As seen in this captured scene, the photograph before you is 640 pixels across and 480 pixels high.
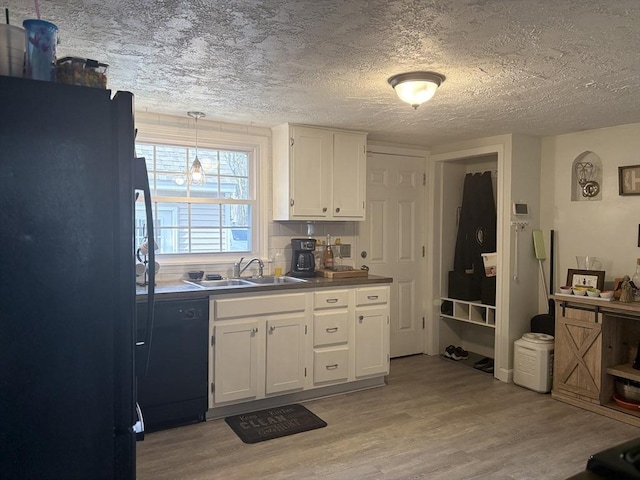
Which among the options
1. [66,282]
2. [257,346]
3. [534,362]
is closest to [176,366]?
[257,346]

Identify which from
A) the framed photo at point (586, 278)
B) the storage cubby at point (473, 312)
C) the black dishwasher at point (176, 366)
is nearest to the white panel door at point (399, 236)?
the storage cubby at point (473, 312)

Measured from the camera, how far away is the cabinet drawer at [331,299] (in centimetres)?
376

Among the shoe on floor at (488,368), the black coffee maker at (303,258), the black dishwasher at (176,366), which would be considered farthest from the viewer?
the shoe on floor at (488,368)

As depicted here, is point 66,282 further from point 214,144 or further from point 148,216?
point 214,144

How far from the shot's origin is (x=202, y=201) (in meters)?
3.93

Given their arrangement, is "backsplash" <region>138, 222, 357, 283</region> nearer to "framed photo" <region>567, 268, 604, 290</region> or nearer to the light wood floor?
the light wood floor

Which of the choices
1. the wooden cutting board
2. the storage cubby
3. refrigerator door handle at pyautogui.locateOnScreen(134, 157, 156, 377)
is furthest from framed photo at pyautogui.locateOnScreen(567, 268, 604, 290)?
refrigerator door handle at pyautogui.locateOnScreen(134, 157, 156, 377)

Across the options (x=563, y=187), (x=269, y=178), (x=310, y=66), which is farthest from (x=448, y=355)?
(x=310, y=66)

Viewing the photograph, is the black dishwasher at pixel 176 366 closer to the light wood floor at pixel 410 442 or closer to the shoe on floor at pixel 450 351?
the light wood floor at pixel 410 442

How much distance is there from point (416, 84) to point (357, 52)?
0.47m

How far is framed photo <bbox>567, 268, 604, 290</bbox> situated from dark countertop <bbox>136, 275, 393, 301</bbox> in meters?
1.52

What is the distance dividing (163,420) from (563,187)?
12.6 feet

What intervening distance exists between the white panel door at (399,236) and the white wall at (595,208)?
1245mm

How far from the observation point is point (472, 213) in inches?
193
